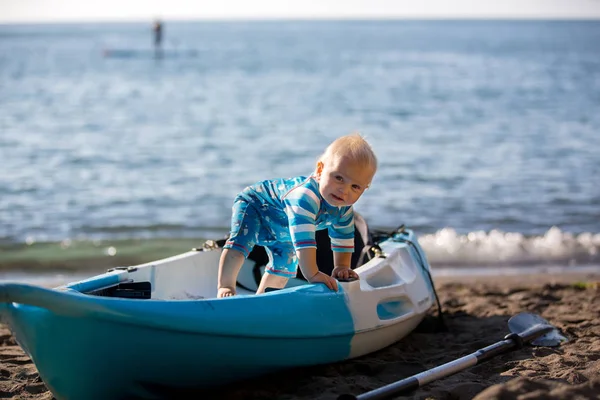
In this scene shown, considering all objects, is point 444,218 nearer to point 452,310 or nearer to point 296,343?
point 452,310

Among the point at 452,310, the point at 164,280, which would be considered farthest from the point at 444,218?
the point at 164,280

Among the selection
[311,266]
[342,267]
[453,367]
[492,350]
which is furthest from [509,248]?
[311,266]

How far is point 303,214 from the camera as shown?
12.4ft

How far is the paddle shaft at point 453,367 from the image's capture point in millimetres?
3326

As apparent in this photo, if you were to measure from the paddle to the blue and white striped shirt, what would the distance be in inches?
31.3

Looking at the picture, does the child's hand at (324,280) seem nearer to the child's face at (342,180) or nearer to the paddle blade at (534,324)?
the child's face at (342,180)

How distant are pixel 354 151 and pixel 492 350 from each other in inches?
51.9

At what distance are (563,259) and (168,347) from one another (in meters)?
5.19

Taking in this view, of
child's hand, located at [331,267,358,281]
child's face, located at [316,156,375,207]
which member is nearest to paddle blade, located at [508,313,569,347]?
child's hand, located at [331,267,358,281]

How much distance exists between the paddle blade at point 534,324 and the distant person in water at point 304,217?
1.18 meters

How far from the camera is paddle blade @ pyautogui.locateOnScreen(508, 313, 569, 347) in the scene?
4445 millimetres

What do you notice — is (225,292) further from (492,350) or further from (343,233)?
(492,350)

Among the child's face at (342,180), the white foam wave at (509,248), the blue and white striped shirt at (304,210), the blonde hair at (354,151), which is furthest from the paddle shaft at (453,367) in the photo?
the white foam wave at (509,248)

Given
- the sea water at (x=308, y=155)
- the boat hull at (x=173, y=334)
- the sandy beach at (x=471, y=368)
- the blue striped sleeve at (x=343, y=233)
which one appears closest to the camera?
the boat hull at (x=173, y=334)
